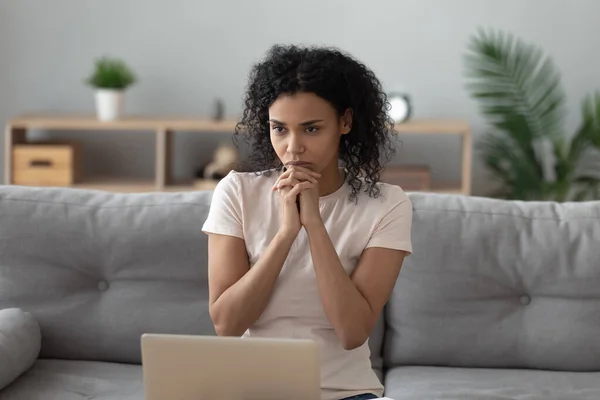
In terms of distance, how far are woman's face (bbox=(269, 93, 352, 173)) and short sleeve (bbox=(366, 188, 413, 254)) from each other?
168 mm

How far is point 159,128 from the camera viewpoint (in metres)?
4.12

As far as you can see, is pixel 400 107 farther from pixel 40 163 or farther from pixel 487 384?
pixel 487 384

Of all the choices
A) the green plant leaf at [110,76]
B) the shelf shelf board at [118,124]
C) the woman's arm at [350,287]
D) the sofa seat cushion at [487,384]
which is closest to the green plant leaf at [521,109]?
the shelf shelf board at [118,124]

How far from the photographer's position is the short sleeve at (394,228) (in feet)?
6.33

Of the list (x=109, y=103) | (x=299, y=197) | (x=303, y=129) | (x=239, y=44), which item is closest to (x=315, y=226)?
(x=299, y=197)

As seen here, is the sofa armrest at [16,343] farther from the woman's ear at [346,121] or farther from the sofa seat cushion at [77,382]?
the woman's ear at [346,121]

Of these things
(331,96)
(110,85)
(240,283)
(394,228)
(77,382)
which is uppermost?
(331,96)

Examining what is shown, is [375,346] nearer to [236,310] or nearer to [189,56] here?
[236,310]

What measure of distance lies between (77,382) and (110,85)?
2185 mm

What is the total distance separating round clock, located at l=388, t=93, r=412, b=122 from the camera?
164 inches

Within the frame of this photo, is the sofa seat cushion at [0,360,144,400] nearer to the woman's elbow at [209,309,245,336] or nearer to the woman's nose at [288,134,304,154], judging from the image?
the woman's elbow at [209,309,245,336]

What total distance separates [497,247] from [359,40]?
2159 millimetres

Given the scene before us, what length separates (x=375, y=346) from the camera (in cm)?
238

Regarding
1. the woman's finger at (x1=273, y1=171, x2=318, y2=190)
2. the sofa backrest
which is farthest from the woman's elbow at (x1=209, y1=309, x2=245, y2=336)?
the sofa backrest
